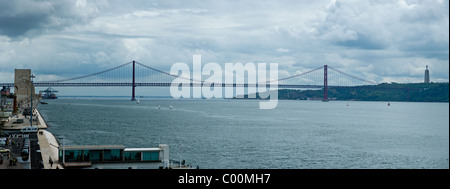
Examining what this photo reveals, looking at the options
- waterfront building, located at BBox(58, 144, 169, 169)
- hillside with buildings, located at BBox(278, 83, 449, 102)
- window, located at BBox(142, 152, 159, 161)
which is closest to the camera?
waterfront building, located at BBox(58, 144, 169, 169)

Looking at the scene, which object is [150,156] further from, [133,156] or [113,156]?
[113,156]

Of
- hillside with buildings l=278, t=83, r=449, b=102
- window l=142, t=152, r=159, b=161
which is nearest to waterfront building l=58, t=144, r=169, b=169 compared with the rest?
window l=142, t=152, r=159, b=161

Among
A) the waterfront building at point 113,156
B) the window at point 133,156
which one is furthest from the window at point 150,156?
the window at point 133,156

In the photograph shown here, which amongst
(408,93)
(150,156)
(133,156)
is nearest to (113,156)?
(133,156)

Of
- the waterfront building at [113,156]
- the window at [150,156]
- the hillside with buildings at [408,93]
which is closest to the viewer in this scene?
the waterfront building at [113,156]

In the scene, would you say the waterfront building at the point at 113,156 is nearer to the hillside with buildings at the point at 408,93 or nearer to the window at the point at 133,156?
the window at the point at 133,156

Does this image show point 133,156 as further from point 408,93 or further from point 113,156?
point 408,93

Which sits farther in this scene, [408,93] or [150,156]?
[408,93]

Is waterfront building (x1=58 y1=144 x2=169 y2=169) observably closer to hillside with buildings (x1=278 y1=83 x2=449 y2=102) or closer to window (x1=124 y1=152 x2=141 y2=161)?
window (x1=124 y1=152 x2=141 y2=161)

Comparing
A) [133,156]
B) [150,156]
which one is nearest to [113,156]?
[133,156]

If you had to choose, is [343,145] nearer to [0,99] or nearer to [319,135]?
[319,135]
